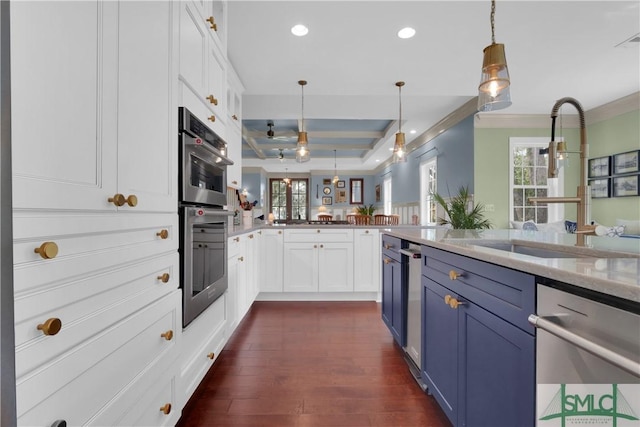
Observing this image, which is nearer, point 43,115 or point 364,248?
point 43,115

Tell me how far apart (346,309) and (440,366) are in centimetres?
204

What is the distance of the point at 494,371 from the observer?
0.99 m

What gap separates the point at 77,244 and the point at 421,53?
3.15 meters

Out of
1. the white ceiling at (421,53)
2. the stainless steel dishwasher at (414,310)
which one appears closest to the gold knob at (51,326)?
the stainless steel dishwasher at (414,310)

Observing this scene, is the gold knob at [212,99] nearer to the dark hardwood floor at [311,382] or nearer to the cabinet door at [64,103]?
the cabinet door at [64,103]

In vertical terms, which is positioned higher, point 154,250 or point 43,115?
point 43,115

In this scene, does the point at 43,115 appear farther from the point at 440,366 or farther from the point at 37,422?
the point at 440,366

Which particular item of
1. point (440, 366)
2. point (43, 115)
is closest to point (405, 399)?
point (440, 366)

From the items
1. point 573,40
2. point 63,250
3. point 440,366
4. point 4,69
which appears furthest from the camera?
point 573,40

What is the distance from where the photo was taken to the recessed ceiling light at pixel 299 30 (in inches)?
101

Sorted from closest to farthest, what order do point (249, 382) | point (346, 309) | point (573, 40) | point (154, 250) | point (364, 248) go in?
1. point (154, 250)
2. point (249, 382)
3. point (573, 40)
4. point (346, 309)
5. point (364, 248)

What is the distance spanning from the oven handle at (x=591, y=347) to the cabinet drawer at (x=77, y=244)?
1088 mm

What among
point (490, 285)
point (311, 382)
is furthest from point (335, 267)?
point (490, 285)

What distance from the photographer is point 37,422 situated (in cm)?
65
